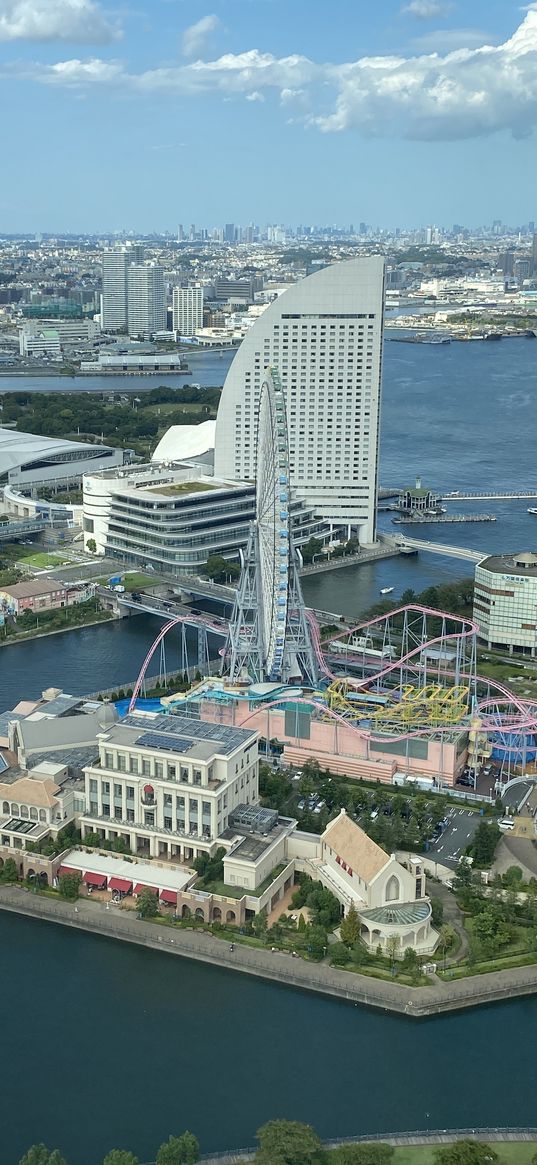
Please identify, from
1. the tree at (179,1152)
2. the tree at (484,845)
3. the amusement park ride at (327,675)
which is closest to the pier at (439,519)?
the amusement park ride at (327,675)

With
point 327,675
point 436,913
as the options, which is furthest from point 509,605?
point 436,913

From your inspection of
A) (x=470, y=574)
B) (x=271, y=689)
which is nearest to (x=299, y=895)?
(x=271, y=689)

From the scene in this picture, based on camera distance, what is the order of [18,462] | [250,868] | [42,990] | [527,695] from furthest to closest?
1. [18,462]
2. [527,695]
3. [250,868]
4. [42,990]

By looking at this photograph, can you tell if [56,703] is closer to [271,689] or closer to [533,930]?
[271,689]

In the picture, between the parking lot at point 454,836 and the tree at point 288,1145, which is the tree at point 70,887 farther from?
the tree at point 288,1145

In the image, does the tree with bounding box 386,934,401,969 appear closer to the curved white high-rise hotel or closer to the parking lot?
the parking lot

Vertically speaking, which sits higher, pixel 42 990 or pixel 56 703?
pixel 56 703
